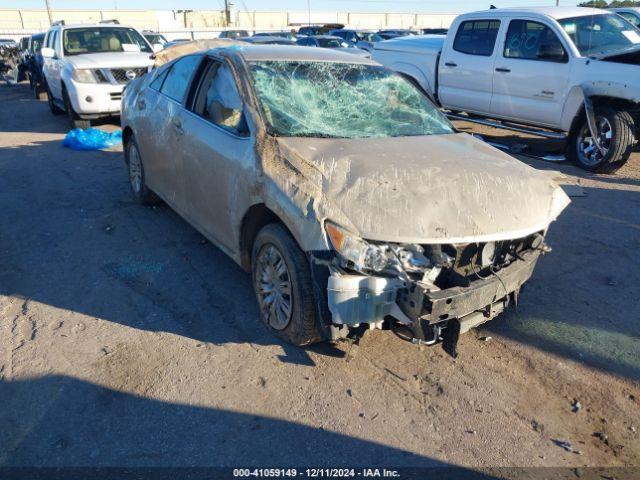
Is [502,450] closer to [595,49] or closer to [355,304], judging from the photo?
[355,304]

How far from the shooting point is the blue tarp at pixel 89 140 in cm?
902

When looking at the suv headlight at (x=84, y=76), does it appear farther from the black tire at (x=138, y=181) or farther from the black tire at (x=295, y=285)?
the black tire at (x=295, y=285)

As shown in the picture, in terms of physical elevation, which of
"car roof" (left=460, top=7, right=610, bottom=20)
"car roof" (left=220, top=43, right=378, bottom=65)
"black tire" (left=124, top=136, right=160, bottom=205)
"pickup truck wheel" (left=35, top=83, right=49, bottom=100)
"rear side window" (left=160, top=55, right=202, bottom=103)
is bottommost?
"pickup truck wheel" (left=35, top=83, right=49, bottom=100)

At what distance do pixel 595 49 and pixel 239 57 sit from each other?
5951mm

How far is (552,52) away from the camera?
25.1 ft

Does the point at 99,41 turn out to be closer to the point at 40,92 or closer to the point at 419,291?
the point at 40,92

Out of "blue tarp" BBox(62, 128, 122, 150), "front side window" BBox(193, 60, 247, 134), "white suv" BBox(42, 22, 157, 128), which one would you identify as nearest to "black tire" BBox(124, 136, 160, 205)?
"front side window" BBox(193, 60, 247, 134)

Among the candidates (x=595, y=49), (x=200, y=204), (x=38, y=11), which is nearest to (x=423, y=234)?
(x=200, y=204)

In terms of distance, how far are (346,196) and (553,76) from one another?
6136 mm

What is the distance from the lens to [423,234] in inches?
111

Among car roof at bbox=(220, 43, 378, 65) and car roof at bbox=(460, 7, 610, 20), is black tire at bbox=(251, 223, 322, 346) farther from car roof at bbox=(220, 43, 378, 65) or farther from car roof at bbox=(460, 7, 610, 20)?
car roof at bbox=(460, 7, 610, 20)

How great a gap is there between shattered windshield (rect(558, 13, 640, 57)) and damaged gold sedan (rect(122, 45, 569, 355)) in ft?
14.8

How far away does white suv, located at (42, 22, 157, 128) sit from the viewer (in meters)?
9.77

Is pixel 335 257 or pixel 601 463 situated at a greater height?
pixel 335 257
